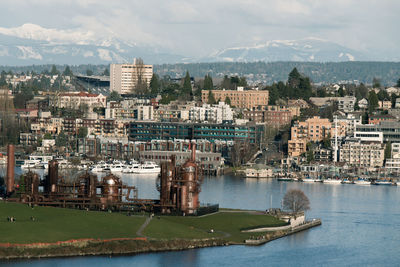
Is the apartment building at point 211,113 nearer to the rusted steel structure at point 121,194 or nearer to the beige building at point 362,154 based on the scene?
the beige building at point 362,154

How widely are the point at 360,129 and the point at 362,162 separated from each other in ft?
30.4

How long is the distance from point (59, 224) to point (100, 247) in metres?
3.87

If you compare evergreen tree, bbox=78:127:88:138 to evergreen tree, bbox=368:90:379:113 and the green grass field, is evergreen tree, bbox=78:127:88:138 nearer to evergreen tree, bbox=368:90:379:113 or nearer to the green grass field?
evergreen tree, bbox=368:90:379:113

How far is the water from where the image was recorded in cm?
5019

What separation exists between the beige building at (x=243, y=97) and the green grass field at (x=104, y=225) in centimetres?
7934

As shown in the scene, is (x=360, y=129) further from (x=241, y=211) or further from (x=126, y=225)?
(x=126, y=225)

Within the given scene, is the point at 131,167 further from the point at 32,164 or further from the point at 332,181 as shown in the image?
the point at 332,181

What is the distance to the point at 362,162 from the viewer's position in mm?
104438

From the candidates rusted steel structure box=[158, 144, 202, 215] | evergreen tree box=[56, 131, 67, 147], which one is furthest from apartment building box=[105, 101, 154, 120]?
rusted steel structure box=[158, 144, 202, 215]

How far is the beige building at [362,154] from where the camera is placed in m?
104

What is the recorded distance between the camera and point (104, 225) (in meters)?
54.7

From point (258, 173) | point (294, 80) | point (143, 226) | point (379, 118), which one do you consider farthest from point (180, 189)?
point (294, 80)

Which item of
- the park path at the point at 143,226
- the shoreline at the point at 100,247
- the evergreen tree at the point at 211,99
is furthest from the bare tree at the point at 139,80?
the shoreline at the point at 100,247

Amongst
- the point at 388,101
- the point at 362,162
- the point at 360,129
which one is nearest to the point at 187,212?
the point at 362,162
